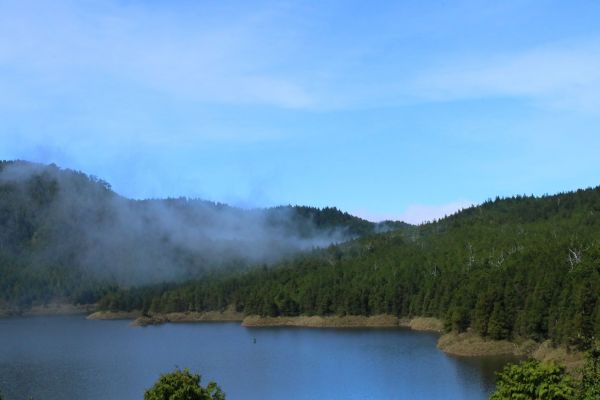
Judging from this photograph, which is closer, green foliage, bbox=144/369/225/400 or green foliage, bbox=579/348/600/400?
green foliage, bbox=579/348/600/400

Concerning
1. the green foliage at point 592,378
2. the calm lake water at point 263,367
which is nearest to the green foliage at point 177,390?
the green foliage at point 592,378

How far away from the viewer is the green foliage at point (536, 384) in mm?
49688

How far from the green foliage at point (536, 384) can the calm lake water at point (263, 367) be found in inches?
1545

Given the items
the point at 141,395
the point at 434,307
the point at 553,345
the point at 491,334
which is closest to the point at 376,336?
the point at 434,307

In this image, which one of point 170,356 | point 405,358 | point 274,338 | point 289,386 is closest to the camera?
point 289,386

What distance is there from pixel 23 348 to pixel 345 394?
103 m

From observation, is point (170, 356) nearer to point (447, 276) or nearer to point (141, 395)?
point (141, 395)

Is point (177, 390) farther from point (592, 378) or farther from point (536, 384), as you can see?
point (592, 378)

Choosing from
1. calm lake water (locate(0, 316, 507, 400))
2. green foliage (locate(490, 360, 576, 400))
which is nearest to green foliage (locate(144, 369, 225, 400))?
green foliage (locate(490, 360, 576, 400))

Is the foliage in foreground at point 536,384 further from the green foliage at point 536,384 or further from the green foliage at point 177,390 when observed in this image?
the green foliage at point 177,390

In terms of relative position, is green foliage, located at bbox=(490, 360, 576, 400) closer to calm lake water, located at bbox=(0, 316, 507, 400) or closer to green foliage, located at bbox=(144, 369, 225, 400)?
green foliage, located at bbox=(144, 369, 225, 400)

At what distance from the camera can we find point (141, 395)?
313 feet

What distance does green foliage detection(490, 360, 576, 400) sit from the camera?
163ft

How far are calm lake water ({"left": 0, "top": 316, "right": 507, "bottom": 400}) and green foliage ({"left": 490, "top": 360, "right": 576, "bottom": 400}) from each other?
129ft
